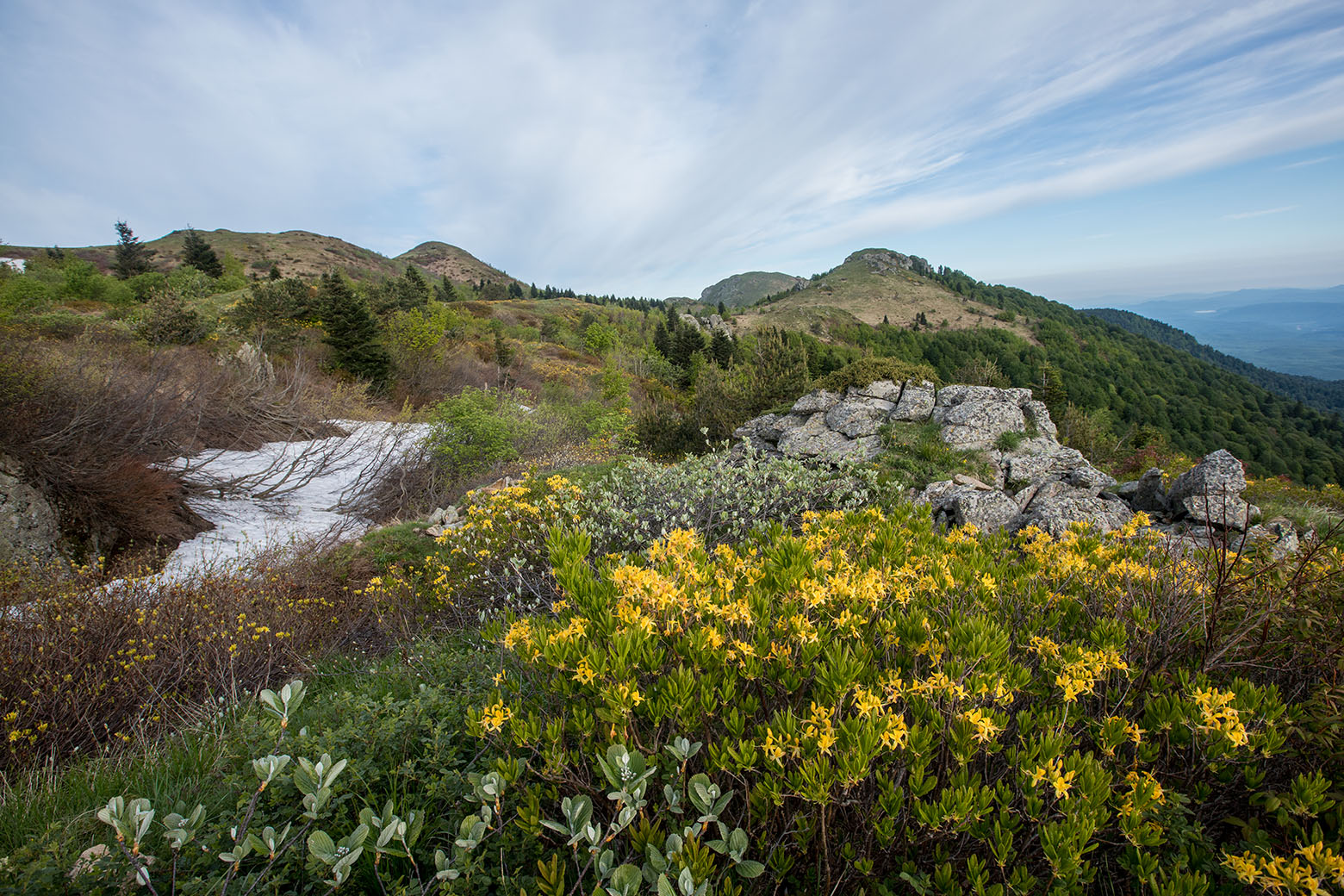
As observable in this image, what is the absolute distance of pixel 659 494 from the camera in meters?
5.93

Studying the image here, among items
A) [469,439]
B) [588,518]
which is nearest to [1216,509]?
[588,518]

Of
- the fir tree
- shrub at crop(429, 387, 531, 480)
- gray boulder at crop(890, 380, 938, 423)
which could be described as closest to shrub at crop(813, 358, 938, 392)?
gray boulder at crop(890, 380, 938, 423)

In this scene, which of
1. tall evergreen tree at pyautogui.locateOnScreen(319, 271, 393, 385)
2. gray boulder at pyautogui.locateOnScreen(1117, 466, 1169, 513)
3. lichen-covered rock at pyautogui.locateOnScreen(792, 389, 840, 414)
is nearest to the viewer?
gray boulder at pyautogui.locateOnScreen(1117, 466, 1169, 513)

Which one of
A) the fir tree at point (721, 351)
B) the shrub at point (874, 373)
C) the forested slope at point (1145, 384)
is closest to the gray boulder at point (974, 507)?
the shrub at point (874, 373)

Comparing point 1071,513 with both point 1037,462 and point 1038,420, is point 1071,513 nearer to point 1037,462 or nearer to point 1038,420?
point 1037,462

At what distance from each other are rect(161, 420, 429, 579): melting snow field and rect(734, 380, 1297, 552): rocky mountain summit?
7354 millimetres

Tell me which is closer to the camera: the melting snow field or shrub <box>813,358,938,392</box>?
the melting snow field

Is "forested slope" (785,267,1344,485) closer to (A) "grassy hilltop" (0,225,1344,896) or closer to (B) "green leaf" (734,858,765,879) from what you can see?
(A) "grassy hilltop" (0,225,1344,896)

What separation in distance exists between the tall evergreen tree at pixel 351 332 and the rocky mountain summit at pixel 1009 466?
1734cm

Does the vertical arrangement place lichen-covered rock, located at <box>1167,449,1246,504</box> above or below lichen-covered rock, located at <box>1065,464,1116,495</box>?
above

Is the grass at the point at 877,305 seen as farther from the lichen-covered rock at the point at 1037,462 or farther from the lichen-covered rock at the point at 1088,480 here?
the lichen-covered rock at the point at 1088,480

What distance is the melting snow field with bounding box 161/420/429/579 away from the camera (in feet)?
25.2

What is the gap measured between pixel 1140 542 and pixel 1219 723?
76.9 inches

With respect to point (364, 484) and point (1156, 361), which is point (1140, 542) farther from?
point (1156, 361)
